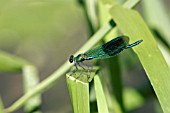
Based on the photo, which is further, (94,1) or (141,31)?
(94,1)

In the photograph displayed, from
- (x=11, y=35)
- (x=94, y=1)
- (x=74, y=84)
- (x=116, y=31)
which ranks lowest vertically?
(x=74, y=84)

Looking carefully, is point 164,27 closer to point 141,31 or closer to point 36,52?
point 141,31

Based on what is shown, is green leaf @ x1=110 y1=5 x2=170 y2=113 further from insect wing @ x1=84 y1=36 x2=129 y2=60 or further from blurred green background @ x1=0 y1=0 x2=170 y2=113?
blurred green background @ x1=0 y1=0 x2=170 y2=113

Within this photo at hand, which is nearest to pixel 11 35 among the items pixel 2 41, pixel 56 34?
pixel 2 41

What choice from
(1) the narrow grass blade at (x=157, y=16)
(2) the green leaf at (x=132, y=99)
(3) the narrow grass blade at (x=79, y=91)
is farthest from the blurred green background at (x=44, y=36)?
(3) the narrow grass blade at (x=79, y=91)

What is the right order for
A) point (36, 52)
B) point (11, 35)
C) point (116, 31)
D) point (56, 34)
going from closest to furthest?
point (116, 31)
point (11, 35)
point (56, 34)
point (36, 52)

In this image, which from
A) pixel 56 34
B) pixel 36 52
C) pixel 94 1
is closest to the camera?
pixel 94 1

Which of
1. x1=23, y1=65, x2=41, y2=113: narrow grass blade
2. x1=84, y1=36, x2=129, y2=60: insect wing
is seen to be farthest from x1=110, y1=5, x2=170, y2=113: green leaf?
x1=23, y1=65, x2=41, y2=113: narrow grass blade
